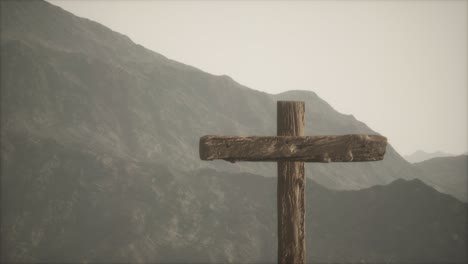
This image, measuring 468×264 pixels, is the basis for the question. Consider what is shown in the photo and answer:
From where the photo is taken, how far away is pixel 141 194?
116ft

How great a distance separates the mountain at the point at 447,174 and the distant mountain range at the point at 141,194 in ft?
56.9

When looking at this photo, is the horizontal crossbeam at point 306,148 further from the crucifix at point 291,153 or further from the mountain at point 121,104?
the mountain at point 121,104

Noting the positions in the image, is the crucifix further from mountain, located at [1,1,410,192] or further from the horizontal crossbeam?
mountain, located at [1,1,410,192]

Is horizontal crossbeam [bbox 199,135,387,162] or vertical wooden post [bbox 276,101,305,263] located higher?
horizontal crossbeam [bbox 199,135,387,162]

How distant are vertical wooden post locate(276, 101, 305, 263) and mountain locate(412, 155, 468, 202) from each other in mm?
67491

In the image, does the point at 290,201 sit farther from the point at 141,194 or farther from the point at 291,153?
the point at 141,194

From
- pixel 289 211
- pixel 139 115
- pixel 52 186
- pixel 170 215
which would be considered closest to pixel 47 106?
pixel 139 115

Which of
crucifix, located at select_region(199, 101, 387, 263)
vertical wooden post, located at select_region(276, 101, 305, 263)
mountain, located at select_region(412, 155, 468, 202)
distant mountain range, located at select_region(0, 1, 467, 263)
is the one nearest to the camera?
crucifix, located at select_region(199, 101, 387, 263)

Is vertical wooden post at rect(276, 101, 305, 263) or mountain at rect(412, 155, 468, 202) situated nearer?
vertical wooden post at rect(276, 101, 305, 263)

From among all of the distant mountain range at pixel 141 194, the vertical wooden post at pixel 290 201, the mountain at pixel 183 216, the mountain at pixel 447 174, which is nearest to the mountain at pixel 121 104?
the distant mountain range at pixel 141 194

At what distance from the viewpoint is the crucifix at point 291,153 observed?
9.12ft

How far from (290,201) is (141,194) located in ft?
112

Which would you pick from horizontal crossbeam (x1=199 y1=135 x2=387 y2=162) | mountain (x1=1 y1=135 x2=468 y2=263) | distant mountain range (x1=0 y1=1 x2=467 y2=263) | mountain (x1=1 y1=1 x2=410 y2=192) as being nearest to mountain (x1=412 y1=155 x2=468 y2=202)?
mountain (x1=1 y1=1 x2=410 y2=192)

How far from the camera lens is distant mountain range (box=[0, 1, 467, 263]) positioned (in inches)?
1185
